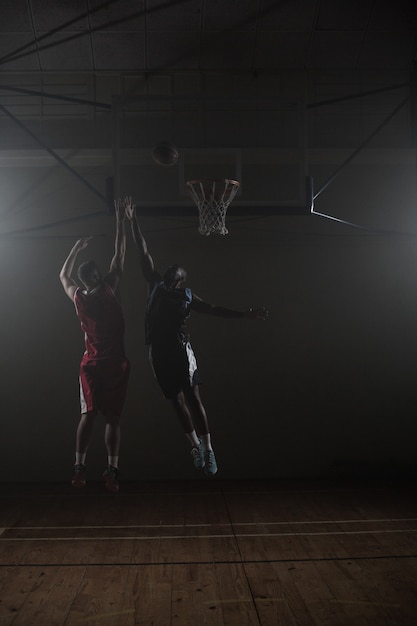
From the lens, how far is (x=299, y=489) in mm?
7020

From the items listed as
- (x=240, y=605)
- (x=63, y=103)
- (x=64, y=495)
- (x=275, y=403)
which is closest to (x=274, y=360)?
(x=275, y=403)

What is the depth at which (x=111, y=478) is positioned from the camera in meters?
6.92

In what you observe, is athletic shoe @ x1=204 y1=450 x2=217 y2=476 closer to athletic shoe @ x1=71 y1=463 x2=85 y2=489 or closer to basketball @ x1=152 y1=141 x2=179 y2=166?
athletic shoe @ x1=71 y1=463 x2=85 y2=489

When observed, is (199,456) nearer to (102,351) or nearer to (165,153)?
(102,351)

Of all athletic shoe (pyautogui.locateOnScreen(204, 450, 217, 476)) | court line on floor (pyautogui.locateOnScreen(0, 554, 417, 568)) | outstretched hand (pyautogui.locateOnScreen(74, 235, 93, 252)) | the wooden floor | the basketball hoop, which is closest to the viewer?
the wooden floor

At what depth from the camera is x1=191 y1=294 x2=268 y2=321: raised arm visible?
7227mm

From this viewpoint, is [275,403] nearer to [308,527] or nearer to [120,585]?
[308,527]

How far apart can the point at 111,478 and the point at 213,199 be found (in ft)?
9.03

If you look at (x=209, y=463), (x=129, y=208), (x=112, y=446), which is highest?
(x=129, y=208)

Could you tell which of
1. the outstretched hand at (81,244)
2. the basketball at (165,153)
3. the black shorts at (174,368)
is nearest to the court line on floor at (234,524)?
the black shorts at (174,368)

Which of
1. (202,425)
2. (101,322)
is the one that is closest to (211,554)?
(202,425)

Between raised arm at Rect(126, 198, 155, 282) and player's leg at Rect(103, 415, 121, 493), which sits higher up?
raised arm at Rect(126, 198, 155, 282)

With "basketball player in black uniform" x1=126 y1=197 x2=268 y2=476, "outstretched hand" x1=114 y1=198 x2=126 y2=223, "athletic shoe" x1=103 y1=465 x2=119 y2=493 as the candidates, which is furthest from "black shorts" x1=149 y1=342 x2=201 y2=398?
"outstretched hand" x1=114 y1=198 x2=126 y2=223

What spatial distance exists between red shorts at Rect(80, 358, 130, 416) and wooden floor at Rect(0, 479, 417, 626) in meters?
0.77
